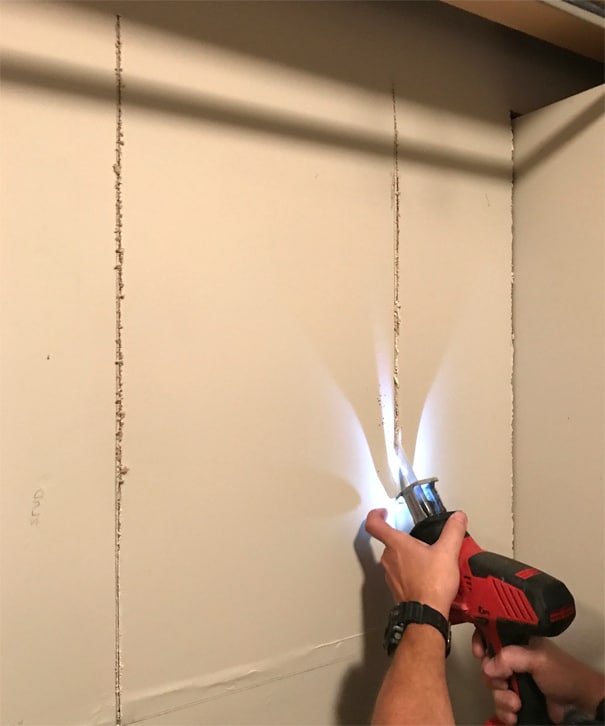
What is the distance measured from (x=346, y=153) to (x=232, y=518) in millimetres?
671

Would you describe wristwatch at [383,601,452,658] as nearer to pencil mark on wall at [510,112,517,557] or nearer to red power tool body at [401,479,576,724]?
red power tool body at [401,479,576,724]

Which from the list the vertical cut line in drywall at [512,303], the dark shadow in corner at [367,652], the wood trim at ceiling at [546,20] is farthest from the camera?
the vertical cut line in drywall at [512,303]

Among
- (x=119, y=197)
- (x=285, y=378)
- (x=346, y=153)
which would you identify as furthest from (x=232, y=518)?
(x=346, y=153)

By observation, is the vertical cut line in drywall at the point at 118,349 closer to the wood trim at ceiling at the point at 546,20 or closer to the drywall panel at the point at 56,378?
the drywall panel at the point at 56,378

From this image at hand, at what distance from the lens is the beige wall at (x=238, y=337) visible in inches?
35.2

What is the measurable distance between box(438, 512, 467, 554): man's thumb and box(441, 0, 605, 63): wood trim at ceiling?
82 centimetres

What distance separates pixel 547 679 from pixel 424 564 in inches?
10.5

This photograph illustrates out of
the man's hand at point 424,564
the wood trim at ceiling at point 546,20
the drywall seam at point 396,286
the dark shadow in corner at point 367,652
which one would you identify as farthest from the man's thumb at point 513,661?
the wood trim at ceiling at point 546,20

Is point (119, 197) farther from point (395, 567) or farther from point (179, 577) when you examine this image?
point (395, 567)

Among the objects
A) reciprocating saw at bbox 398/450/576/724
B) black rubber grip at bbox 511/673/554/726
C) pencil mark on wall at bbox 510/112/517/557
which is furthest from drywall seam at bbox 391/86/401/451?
black rubber grip at bbox 511/673/554/726

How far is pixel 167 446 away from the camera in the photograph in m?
0.99

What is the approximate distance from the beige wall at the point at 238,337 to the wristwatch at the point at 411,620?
0.55 feet

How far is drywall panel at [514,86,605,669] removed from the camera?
1.23 metres

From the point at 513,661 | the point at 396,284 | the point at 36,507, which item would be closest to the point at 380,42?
the point at 396,284
